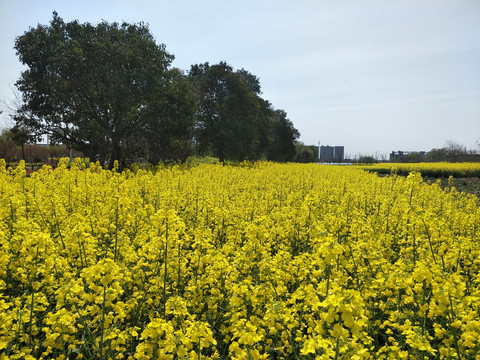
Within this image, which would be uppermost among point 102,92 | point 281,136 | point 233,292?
point 281,136

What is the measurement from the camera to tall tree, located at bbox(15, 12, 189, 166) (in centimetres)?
1716

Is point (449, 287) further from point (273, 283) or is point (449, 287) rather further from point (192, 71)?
point (192, 71)

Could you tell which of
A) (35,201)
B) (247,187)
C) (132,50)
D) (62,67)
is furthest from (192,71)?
(35,201)

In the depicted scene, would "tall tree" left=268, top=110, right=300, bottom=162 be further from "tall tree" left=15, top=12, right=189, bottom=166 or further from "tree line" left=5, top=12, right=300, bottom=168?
"tall tree" left=15, top=12, right=189, bottom=166

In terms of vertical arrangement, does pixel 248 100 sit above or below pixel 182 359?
above

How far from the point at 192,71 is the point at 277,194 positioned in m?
23.9

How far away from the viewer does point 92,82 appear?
17375mm

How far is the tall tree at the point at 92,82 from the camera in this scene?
17156mm

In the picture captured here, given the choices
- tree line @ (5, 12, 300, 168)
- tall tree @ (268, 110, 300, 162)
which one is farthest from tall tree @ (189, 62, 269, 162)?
tall tree @ (268, 110, 300, 162)

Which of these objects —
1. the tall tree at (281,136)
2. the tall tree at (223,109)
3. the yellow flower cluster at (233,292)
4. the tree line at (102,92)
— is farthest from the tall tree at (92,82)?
the tall tree at (281,136)

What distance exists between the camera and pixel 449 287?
2381 millimetres

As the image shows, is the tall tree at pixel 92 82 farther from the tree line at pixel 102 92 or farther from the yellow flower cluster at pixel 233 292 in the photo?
the yellow flower cluster at pixel 233 292

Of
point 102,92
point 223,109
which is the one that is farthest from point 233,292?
point 223,109

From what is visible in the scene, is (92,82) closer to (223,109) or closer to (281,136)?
(223,109)
